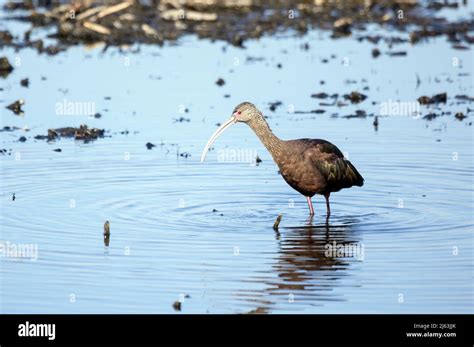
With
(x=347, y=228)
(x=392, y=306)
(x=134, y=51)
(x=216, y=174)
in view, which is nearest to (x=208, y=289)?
(x=392, y=306)

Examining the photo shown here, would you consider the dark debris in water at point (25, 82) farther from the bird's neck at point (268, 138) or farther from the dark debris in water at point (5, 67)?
the bird's neck at point (268, 138)

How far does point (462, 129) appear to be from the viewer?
1855cm

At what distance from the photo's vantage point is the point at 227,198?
581 inches

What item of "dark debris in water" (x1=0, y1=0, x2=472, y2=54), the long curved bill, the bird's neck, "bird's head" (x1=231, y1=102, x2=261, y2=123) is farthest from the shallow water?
"dark debris in water" (x1=0, y1=0, x2=472, y2=54)

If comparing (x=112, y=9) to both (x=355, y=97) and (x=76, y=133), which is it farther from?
(x=76, y=133)

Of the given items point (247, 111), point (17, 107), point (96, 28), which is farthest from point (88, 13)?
point (247, 111)

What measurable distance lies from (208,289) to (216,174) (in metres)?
5.56

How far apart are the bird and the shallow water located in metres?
0.41

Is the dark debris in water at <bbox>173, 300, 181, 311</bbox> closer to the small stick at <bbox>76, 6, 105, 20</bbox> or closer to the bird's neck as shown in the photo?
the bird's neck

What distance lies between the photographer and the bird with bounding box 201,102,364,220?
44.7 ft

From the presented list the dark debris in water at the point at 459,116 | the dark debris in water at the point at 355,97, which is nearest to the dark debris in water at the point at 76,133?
the dark debris in water at the point at 355,97

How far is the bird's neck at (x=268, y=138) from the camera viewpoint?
13.7m

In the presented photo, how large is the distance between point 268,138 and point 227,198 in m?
1.33

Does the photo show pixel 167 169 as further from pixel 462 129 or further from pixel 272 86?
pixel 272 86
